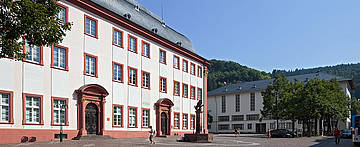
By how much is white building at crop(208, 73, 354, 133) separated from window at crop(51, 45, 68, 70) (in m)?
69.3

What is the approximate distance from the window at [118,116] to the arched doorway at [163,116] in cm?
693

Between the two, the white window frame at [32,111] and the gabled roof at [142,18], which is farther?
the gabled roof at [142,18]

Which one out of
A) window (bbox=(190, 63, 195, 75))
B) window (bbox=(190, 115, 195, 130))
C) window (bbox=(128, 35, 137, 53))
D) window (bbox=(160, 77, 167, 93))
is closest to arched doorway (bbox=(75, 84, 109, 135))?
window (bbox=(128, 35, 137, 53))

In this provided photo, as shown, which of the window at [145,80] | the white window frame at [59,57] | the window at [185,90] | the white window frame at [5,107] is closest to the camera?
the white window frame at [5,107]

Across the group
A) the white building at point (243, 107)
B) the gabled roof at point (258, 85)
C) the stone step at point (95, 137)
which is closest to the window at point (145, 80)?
the stone step at point (95, 137)

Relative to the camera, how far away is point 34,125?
26.2m

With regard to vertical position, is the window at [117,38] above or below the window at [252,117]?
above

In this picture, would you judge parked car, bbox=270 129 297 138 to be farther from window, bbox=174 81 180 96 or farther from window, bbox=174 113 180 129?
window, bbox=174 81 180 96

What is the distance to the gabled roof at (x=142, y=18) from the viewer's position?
122 ft

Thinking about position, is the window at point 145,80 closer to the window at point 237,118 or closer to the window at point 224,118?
the window at point 237,118

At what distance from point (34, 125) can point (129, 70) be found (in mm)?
13256

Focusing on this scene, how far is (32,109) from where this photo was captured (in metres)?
26.3

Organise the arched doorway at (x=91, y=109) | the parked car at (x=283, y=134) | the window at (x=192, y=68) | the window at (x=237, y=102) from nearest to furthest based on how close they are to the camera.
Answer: the arched doorway at (x=91, y=109), the parked car at (x=283, y=134), the window at (x=192, y=68), the window at (x=237, y=102)

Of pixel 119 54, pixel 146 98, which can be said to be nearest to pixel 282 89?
pixel 146 98
